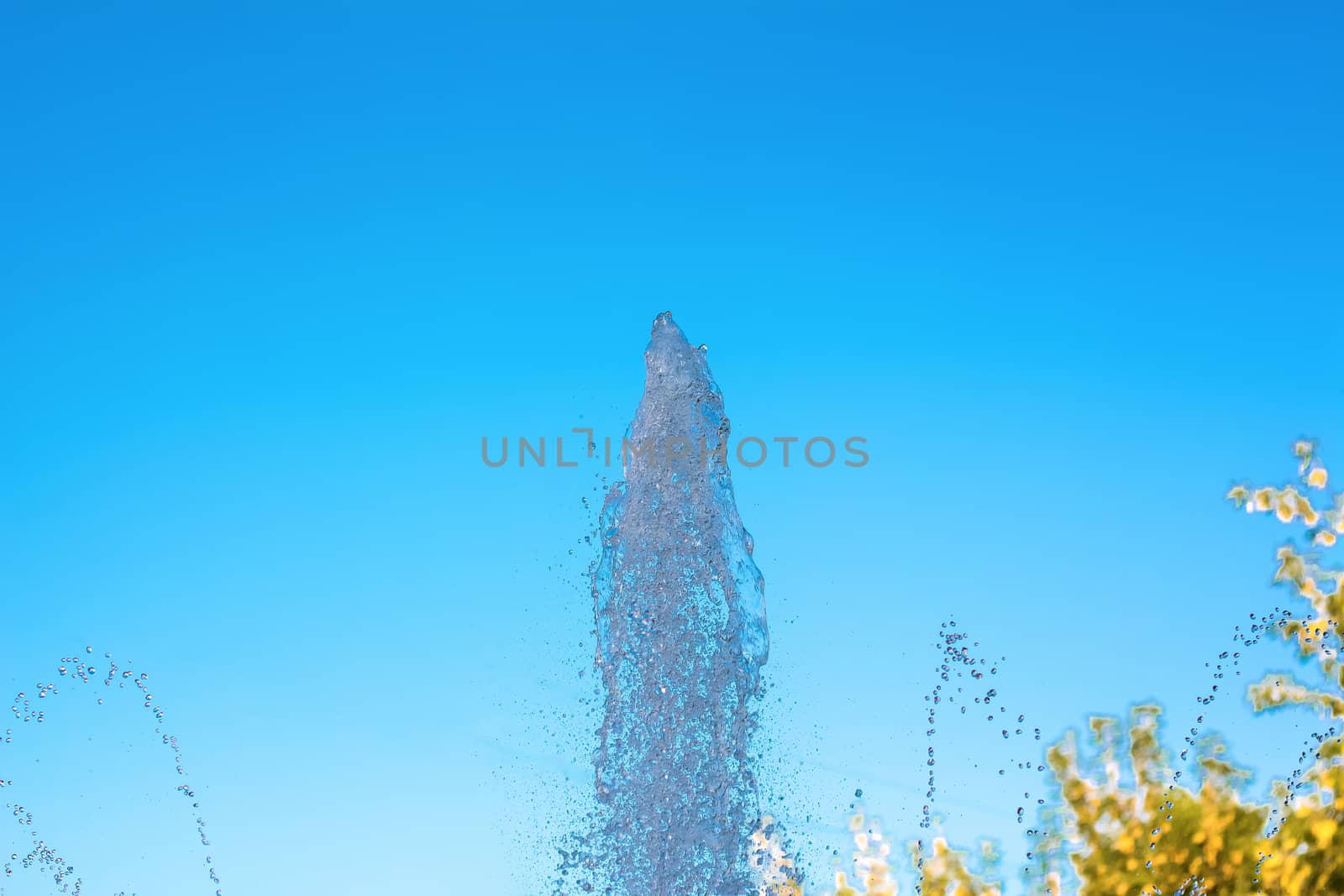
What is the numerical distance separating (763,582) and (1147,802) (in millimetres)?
11264

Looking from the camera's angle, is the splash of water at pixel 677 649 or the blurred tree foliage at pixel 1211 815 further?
the splash of water at pixel 677 649

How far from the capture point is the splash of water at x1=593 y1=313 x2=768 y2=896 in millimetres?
16047

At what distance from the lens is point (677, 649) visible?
1750 centimetres

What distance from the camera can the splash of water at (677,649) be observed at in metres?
16.0

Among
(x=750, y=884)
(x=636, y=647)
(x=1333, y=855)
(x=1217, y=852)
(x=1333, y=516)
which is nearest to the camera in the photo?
(x=1333, y=855)

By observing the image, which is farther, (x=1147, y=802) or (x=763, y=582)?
(x=763, y=582)

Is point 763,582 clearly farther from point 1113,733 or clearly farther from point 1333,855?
point 1333,855

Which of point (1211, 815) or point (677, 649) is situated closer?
point (1211, 815)

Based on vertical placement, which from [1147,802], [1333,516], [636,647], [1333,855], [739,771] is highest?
[636,647]

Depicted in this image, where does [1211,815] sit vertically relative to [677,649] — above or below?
below

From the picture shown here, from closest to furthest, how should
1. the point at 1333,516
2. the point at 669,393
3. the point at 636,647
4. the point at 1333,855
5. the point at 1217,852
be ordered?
the point at 1333,855 → the point at 1217,852 → the point at 1333,516 → the point at 636,647 → the point at 669,393

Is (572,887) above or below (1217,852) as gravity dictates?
above

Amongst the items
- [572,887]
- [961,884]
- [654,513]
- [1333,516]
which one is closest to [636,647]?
[654,513]

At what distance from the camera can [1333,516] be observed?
7324mm
